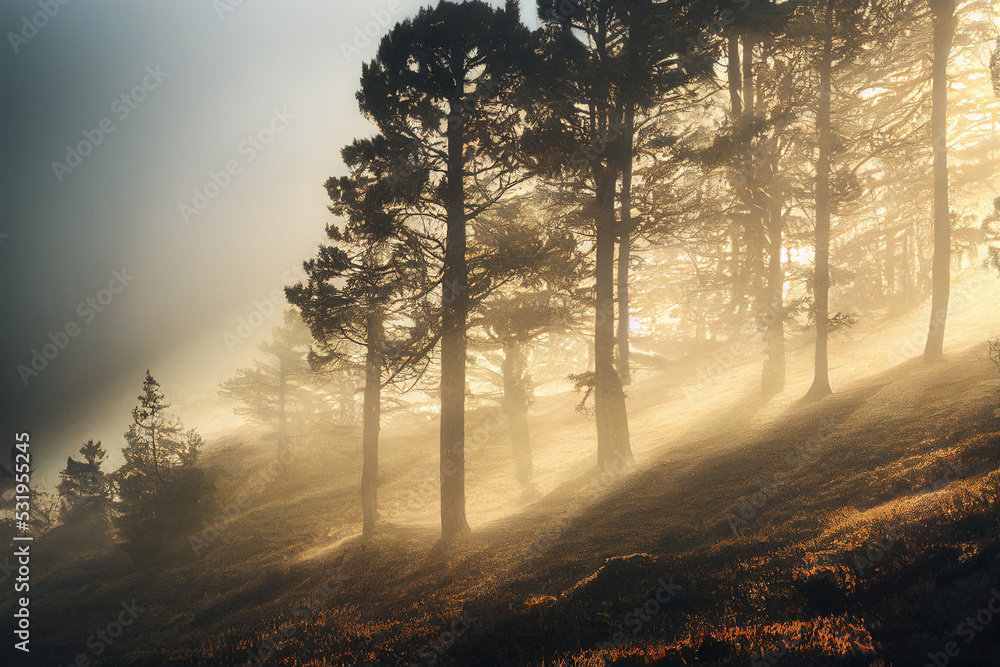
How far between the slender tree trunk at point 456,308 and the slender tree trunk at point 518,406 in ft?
21.8

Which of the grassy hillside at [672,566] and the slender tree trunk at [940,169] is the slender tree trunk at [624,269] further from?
the slender tree trunk at [940,169]

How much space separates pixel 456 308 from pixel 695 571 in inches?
301

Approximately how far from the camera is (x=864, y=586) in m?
5.91

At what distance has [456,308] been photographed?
1267 cm

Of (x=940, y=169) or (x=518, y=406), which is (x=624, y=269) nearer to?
(x=518, y=406)

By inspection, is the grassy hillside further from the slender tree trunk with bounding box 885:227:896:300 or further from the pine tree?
the slender tree trunk with bounding box 885:227:896:300

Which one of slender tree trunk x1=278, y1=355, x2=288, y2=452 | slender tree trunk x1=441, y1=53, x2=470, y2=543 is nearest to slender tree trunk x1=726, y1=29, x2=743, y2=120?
slender tree trunk x1=441, y1=53, x2=470, y2=543

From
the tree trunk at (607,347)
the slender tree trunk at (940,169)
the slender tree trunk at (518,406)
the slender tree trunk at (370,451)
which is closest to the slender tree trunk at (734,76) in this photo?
the slender tree trunk at (940,169)

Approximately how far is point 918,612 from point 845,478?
18.0 feet

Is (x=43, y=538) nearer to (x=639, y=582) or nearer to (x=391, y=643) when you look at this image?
(x=391, y=643)

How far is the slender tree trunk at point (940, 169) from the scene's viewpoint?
51.5 feet

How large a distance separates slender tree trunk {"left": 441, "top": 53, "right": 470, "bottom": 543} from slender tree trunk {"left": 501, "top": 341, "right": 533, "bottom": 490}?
21.8 feet

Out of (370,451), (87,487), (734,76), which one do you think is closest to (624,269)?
(734,76)

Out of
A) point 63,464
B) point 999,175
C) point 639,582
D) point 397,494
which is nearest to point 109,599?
point 397,494
